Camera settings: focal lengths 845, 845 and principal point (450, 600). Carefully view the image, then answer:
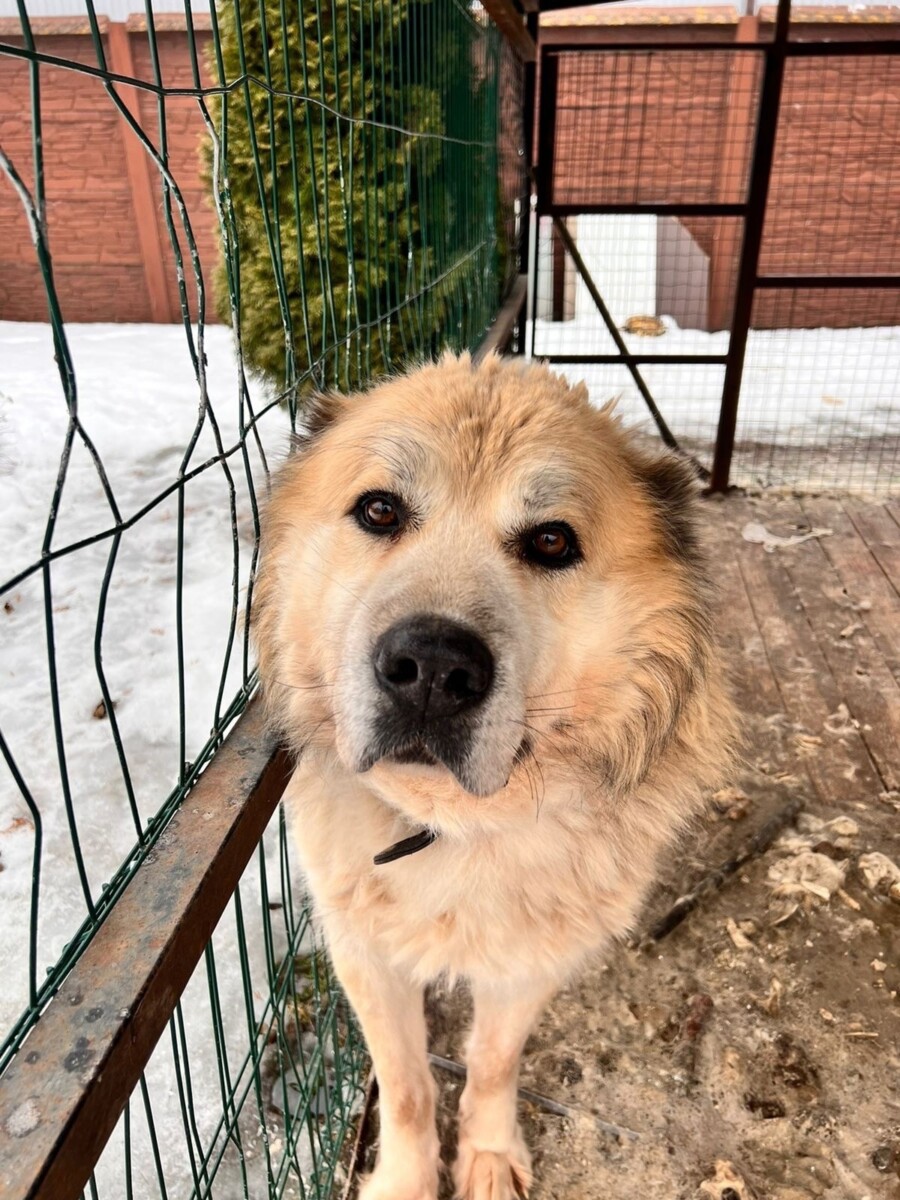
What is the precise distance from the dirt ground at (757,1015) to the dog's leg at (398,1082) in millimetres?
180

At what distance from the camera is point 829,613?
3893mm

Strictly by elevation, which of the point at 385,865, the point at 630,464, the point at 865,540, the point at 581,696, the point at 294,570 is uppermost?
the point at 630,464

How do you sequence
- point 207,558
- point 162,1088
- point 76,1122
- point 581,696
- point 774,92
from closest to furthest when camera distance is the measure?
point 76,1122 < point 581,696 < point 162,1088 < point 207,558 < point 774,92

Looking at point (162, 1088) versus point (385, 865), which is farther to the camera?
point (162, 1088)

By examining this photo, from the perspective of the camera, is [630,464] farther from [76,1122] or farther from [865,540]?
[865,540]

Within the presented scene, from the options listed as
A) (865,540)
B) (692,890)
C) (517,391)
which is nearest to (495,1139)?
(692,890)

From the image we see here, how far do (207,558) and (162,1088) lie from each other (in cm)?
272

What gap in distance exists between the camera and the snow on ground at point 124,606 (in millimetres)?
2094

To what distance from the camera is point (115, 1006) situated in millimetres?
749

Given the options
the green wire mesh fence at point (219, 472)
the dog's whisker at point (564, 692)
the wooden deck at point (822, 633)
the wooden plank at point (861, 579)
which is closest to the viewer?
the green wire mesh fence at point (219, 472)

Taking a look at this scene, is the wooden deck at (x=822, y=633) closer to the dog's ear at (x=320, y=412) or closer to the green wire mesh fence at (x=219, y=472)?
the dog's ear at (x=320, y=412)

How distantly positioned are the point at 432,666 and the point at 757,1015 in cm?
154

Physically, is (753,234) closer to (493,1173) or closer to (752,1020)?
(752,1020)

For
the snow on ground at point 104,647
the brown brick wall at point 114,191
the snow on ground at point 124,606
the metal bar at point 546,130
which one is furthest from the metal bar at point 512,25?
the brown brick wall at point 114,191
